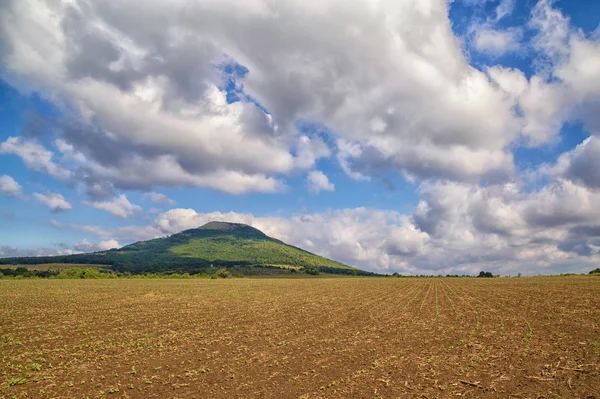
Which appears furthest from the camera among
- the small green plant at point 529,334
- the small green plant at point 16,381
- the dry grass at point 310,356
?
the small green plant at point 529,334

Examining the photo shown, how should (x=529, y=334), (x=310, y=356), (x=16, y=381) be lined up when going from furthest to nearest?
(x=529, y=334)
(x=310, y=356)
(x=16, y=381)

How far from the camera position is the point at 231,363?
681 inches

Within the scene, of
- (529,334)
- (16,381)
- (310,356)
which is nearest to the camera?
(16,381)

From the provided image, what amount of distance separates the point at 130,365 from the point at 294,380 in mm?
8661

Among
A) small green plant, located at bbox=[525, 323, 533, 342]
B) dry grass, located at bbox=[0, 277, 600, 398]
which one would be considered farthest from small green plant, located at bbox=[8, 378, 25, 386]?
small green plant, located at bbox=[525, 323, 533, 342]

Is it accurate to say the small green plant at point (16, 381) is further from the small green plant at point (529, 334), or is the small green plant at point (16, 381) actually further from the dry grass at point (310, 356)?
the small green plant at point (529, 334)

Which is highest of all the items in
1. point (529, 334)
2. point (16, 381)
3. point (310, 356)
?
point (529, 334)

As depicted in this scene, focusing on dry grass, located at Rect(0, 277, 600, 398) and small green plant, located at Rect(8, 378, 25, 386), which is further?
small green plant, located at Rect(8, 378, 25, 386)

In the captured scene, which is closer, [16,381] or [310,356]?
[16,381]

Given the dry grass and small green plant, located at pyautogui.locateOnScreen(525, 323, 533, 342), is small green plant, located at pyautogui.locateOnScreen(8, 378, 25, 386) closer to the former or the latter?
the dry grass

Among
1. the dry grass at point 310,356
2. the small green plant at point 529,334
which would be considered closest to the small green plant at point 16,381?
the dry grass at point 310,356

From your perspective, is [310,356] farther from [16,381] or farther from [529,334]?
[529,334]

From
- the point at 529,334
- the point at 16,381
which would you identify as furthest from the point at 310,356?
the point at 529,334

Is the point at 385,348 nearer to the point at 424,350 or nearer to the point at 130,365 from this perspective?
the point at 424,350
